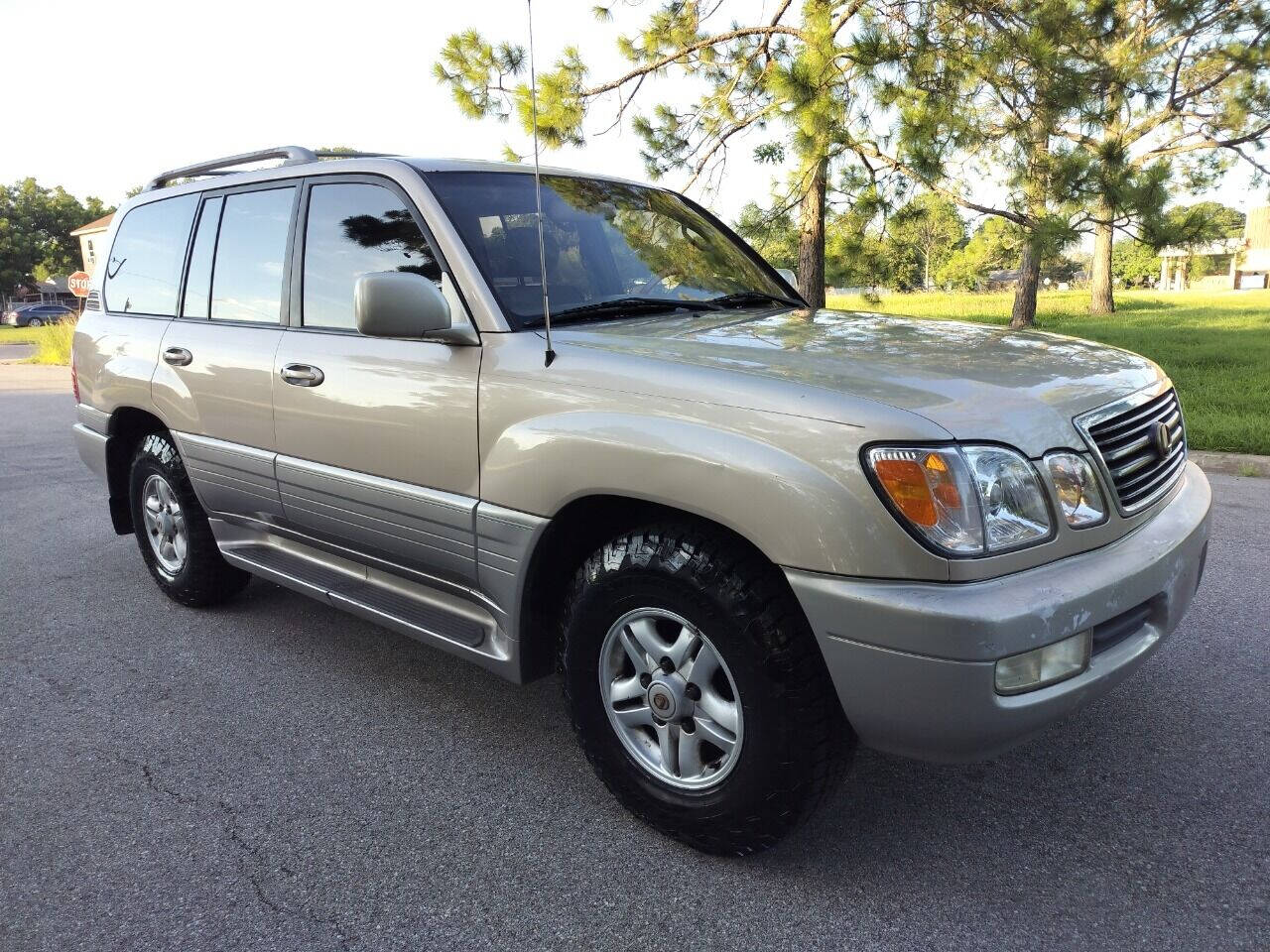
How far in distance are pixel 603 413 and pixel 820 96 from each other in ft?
22.6

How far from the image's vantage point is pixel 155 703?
3355 millimetres

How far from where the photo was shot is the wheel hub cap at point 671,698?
2.32 m

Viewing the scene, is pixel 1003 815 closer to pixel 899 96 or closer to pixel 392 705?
pixel 392 705

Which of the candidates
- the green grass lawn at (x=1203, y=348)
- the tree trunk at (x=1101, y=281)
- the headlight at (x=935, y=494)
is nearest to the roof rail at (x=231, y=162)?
the headlight at (x=935, y=494)

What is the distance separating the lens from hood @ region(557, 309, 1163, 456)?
2.14m

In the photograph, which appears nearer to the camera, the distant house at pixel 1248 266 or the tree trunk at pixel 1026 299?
the tree trunk at pixel 1026 299

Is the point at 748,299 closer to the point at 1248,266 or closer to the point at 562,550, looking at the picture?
the point at 562,550

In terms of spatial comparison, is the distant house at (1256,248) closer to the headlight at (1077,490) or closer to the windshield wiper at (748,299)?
the windshield wiper at (748,299)

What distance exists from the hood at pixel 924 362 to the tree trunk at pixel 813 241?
269 inches

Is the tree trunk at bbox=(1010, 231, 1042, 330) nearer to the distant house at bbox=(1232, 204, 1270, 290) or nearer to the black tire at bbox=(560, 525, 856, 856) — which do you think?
the black tire at bbox=(560, 525, 856, 856)

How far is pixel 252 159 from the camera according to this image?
3.96 metres

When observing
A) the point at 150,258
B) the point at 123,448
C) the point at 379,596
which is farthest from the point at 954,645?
the point at 123,448

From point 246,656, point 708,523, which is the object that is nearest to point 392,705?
point 246,656

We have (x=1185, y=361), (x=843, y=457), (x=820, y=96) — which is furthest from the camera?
(x=1185, y=361)
